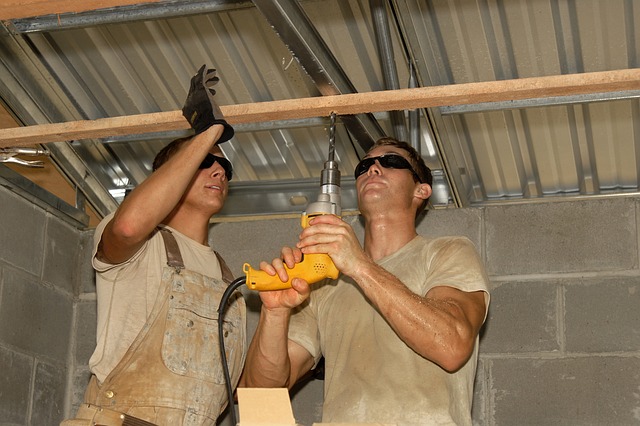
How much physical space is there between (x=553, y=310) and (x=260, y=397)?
1.88 meters

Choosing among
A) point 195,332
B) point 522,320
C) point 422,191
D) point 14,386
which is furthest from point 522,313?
point 14,386

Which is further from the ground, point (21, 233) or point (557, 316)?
point (21, 233)

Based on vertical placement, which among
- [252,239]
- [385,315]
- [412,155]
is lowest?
[385,315]

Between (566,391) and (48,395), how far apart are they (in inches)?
78.8

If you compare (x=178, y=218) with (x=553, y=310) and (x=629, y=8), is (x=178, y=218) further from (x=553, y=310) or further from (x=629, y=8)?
(x=629, y=8)

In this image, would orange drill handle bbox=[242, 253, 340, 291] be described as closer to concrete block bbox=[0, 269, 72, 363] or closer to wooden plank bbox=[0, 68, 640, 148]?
wooden plank bbox=[0, 68, 640, 148]

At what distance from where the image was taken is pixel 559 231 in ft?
12.4

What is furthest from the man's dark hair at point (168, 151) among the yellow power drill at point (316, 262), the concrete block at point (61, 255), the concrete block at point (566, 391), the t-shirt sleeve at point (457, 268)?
the concrete block at point (566, 391)

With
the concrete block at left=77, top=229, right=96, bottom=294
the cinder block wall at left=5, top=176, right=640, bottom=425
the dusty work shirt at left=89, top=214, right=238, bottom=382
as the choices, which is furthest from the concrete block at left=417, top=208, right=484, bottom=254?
the concrete block at left=77, top=229, right=96, bottom=294

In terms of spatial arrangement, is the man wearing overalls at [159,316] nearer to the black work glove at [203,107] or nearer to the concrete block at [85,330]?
the black work glove at [203,107]

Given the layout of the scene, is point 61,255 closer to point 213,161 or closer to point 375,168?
point 213,161

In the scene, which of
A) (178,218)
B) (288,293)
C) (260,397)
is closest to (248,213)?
(178,218)

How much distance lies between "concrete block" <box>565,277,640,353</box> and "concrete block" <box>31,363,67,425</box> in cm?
201

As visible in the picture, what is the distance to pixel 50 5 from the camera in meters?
2.58
